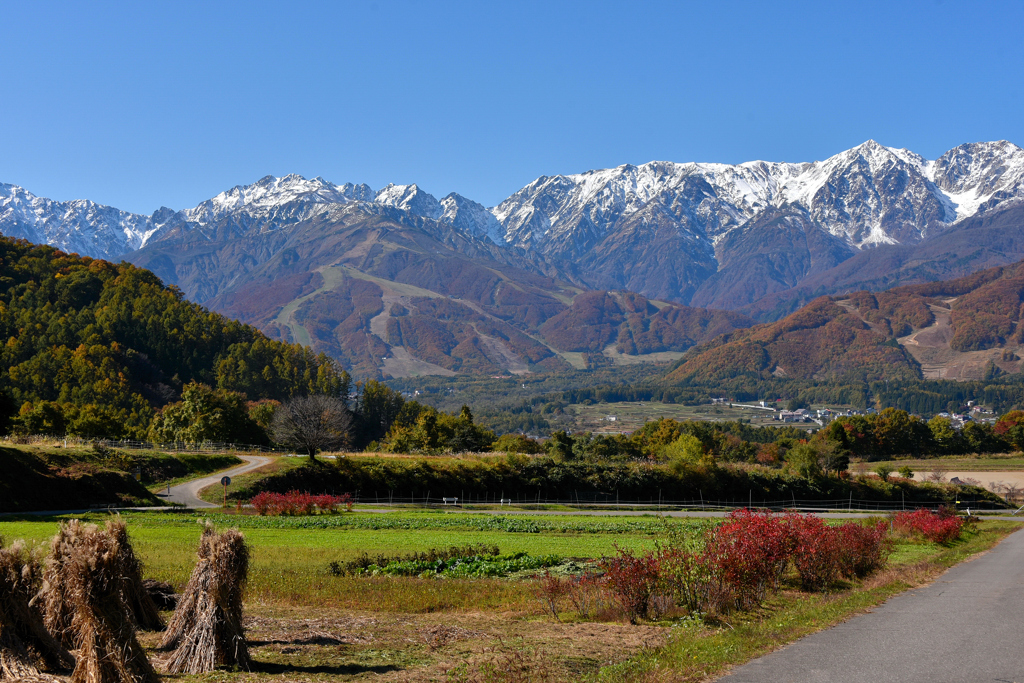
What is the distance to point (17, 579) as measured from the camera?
10.2m

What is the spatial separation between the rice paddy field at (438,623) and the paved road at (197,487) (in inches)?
800

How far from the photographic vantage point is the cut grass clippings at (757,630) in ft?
42.1

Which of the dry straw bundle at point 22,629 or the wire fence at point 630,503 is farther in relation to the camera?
the wire fence at point 630,503

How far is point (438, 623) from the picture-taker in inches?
672

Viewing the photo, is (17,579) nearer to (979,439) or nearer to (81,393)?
(81,393)

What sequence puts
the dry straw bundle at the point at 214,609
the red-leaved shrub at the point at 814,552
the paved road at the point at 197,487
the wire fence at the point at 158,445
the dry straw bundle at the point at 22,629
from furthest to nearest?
the wire fence at the point at 158,445
the paved road at the point at 197,487
the red-leaved shrub at the point at 814,552
the dry straw bundle at the point at 214,609
the dry straw bundle at the point at 22,629

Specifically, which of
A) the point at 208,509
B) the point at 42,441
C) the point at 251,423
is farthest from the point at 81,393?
the point at 208,509

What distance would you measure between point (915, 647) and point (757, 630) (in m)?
2.99

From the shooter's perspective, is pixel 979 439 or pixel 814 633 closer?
pixel 814 633

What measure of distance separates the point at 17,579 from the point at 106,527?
1.20 meters

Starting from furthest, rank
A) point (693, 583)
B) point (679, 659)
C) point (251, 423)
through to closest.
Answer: point (251, 423) < point (693, 583) < point (679, 659)

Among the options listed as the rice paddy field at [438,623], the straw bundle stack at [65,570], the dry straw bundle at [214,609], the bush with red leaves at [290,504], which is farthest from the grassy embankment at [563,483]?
the straw bundle stack at [65,570]

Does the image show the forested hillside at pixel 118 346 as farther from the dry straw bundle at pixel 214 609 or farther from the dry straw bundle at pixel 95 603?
the dry straw bundle at pixel 95 603

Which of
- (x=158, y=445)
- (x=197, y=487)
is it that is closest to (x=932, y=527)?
(x=197, y=487)
